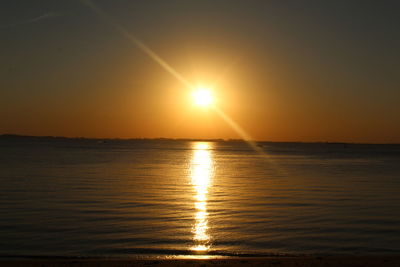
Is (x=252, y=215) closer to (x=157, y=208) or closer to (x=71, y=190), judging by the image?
(x=157, y=208)

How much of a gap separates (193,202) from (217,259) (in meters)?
12.4

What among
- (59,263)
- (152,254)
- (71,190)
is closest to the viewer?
(59,263)

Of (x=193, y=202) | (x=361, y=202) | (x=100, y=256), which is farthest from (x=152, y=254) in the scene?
(x=361, y=202)

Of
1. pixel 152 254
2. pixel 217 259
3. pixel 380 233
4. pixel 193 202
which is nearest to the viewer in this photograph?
pixel 217 259

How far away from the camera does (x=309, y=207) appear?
23016 millimetres

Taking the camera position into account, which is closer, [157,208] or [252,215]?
[252,215]

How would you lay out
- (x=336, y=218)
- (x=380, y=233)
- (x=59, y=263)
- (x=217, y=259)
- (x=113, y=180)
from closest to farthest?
(x=59, y=263) < (x=217, y=259) < (x=380, y=233) < (x=336, y=218) < (x=113, y=180)

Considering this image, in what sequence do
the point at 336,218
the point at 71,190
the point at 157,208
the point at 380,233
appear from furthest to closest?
the point at 71,190 → the point at 157,208 → the point at 336,218 → the point at 380,233

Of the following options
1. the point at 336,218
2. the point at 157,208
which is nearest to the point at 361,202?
the point at 336,218

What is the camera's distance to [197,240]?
15000 mm

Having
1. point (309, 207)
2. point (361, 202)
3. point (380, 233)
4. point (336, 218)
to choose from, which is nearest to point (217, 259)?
point (380, 233)

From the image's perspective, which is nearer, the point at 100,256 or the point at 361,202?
the point at 100,256

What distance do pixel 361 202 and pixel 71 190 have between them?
17589 millimetres

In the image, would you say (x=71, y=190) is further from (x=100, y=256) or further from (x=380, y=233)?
(x=380, y=233)
